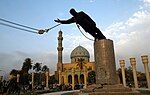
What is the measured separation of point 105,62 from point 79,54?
57.5 meters

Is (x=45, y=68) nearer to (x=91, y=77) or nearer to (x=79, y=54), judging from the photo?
→ (x=79, y=54)

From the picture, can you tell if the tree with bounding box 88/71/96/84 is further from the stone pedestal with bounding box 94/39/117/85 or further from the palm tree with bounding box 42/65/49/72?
the stone pedestal with bounding box 94/39/117/85

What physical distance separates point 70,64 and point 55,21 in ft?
201

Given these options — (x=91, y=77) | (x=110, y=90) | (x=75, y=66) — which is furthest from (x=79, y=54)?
(x=110, y=90)

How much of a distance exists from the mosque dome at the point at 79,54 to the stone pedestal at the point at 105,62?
2248 inches

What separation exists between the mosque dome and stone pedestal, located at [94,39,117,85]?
5709 centimetres

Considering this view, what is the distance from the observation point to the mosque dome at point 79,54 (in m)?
67.4

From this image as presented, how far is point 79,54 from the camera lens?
67000mm

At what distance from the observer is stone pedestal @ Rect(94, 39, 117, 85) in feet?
30.8

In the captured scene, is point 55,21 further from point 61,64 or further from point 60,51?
point 61,64

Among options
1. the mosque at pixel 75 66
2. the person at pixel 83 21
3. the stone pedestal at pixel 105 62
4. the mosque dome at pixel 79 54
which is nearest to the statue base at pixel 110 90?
the stone pedestal at pixel 105 62

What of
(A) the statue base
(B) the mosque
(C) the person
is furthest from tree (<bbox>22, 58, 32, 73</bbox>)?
(A) the statue base

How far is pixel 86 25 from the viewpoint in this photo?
9078 millimetres

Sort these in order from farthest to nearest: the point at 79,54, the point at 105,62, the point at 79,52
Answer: the point at 79,52 → the point at 79,54 → the point at 105,62
